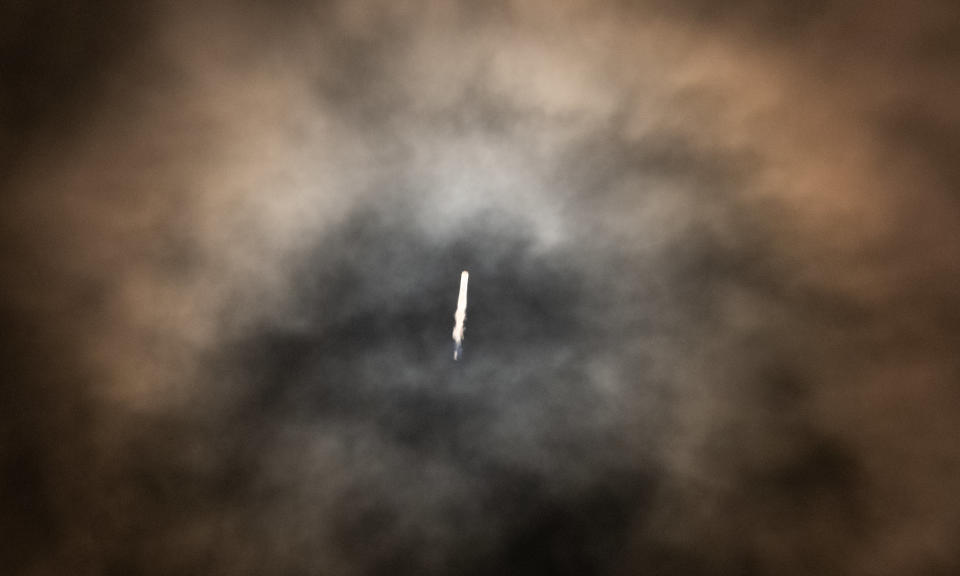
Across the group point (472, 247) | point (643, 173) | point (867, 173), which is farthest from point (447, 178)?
point (867, 173)

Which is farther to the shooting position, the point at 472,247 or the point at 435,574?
the point at 472,247

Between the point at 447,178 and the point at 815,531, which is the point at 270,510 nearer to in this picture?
the point at 447,178

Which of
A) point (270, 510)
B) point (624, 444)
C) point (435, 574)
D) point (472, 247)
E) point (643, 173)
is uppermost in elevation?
point (643, 173)

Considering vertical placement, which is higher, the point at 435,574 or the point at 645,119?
the point at 645,119
